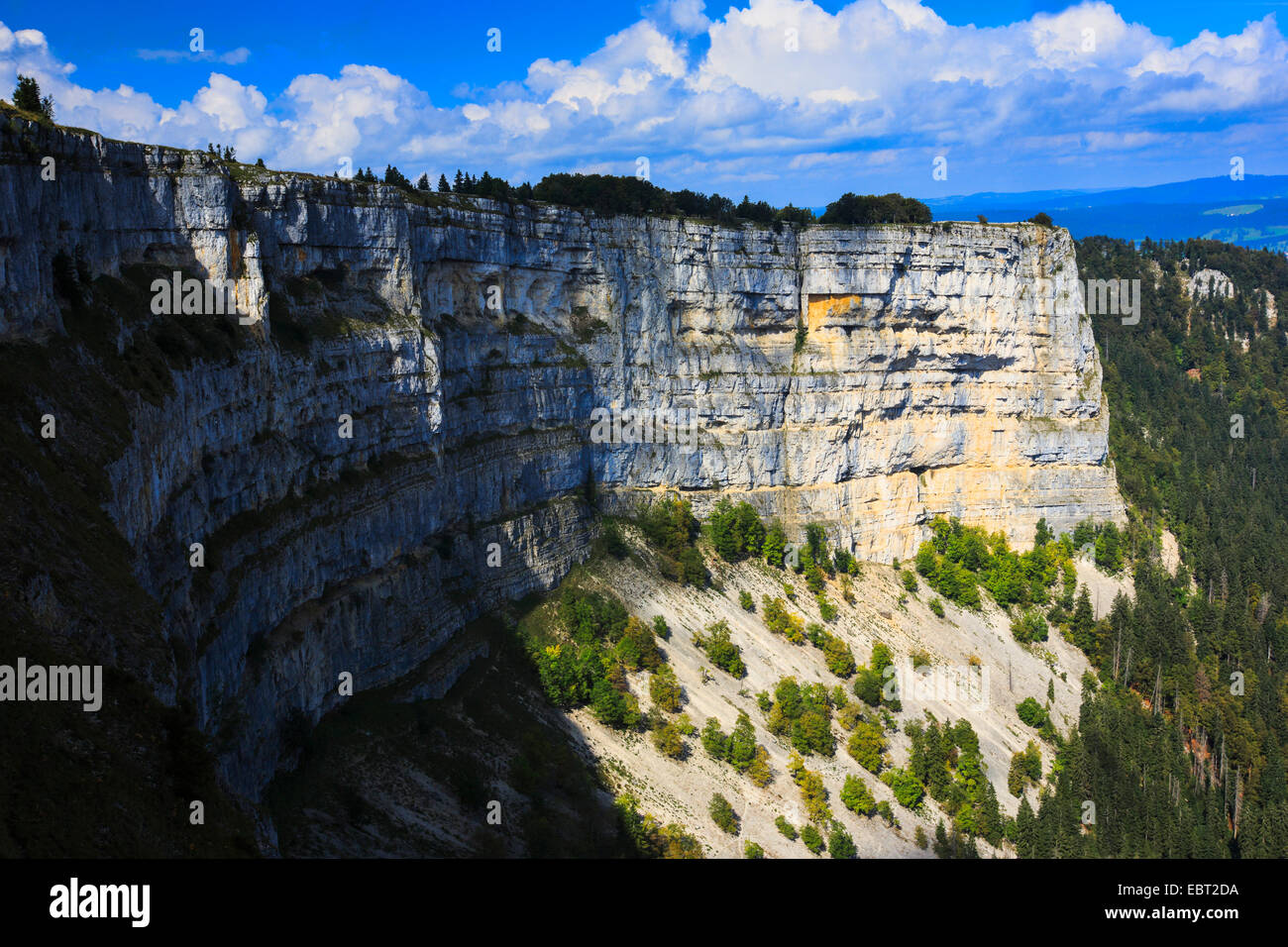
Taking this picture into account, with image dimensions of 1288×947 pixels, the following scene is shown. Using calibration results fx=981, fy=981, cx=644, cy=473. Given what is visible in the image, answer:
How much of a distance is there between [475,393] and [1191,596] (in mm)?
77455

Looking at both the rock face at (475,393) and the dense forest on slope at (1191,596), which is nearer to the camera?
the rock face at (475,393)

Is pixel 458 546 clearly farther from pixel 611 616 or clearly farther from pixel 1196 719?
pixel 1196 719

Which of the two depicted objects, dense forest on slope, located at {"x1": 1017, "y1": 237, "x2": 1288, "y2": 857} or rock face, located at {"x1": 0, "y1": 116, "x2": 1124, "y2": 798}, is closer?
rock face, located at {"x1": 0, "y1": 116, "x2": 1124, "y2": 798}

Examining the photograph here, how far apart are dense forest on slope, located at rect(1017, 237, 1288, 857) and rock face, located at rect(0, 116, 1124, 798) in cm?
1526

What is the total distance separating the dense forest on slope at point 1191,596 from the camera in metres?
66.8

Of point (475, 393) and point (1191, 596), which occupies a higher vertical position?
point (475, 393)

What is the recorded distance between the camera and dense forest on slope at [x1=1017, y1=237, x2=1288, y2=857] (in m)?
66.8

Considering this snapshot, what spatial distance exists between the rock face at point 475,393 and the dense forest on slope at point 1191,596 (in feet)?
50.1

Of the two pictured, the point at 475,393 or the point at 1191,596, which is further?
the point at 1191,596

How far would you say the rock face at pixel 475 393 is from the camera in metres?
38.4

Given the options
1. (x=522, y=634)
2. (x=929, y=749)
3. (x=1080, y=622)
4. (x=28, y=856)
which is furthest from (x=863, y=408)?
(x=28, y=856)

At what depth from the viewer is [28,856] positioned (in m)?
15.7

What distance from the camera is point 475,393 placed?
6912 cm

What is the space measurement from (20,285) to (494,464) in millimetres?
40080
